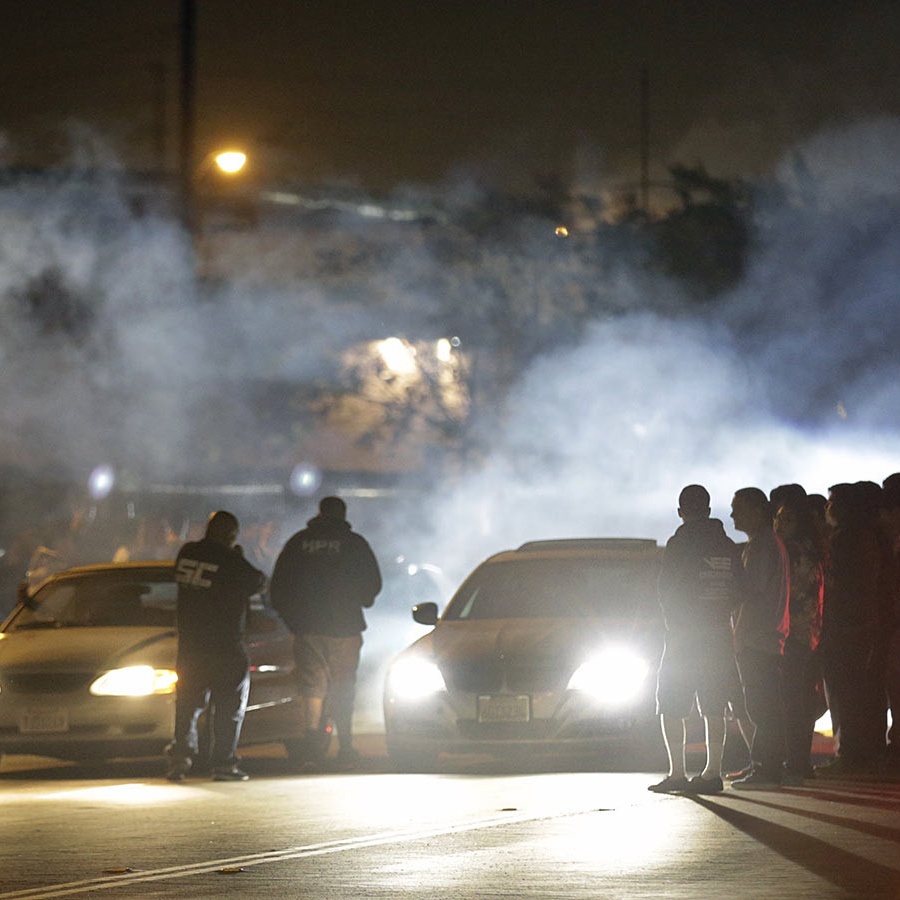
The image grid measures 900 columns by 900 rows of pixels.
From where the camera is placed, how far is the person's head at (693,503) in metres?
11.4

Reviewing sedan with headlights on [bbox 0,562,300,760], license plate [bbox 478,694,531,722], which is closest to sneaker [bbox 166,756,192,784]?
sedan with headlights on [bbox 0,562,300,760]

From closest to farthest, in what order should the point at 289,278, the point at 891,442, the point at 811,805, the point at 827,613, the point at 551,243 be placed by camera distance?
1. the point at 811,805
2. the point at 827,613
3. the point at 891,442
4. the point at 289,278
5. the point at 551,243

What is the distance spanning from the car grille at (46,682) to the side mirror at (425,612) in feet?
7.03

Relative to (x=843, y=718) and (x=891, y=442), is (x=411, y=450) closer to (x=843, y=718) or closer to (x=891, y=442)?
(x=891, y=442)

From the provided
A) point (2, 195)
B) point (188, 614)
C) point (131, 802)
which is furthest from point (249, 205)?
point (131, 802)

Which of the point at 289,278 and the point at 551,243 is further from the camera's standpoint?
the point at 551,243

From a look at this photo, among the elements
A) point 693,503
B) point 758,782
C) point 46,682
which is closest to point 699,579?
point 693,503

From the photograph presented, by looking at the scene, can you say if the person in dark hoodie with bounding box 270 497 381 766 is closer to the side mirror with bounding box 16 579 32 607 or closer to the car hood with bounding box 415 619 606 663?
the car hood with bounding box 415 619 606 663

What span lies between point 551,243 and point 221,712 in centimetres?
1969

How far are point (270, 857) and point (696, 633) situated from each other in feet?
10.7

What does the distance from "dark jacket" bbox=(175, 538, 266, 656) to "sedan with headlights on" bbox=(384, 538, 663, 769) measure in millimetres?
1092

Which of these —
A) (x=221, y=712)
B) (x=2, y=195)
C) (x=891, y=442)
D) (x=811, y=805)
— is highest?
(x=2, y=195)

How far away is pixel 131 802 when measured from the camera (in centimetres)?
1138

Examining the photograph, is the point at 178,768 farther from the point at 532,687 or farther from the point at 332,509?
the point at 332,509
